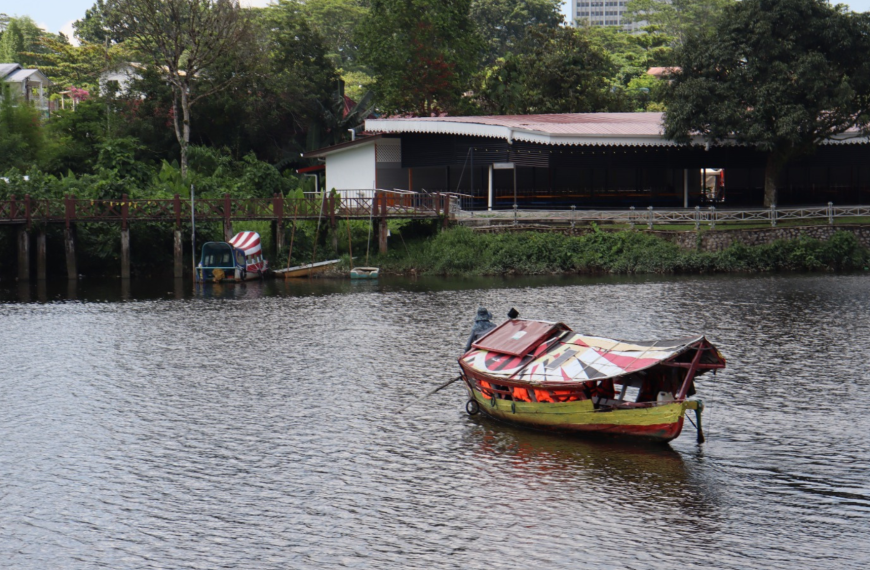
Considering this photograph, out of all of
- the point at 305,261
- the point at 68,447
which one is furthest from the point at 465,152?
the point at 68,447

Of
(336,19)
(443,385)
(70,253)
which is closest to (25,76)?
(336,19)

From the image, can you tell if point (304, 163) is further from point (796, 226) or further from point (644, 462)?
point (644, 462)

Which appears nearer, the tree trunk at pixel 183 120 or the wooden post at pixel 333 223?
the wooden post at pixel 333 223

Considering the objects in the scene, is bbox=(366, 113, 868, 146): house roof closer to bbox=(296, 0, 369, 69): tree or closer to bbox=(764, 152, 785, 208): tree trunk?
bbox=(764, 152, 785, 208): tree trunk

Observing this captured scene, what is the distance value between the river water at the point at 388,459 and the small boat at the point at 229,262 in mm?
12966

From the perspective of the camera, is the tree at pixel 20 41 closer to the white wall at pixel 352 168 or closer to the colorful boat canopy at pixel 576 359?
the white wall at pixel 352 168

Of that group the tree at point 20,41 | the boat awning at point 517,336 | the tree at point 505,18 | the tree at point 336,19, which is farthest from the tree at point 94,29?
the boat awning at point 517,336

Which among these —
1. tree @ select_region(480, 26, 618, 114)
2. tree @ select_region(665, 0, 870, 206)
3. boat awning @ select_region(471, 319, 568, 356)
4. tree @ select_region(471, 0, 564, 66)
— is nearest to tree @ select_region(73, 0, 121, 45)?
tree @ select_region(471, 0, 564, 66)

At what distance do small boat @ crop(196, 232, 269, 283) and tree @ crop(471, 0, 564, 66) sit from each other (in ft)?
227

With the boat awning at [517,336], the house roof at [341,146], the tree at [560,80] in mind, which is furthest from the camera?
the tree at [560,80]

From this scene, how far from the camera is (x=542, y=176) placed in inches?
2213

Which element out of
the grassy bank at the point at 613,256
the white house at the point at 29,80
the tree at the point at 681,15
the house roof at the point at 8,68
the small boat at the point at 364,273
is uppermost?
the tree at the point at 681,15

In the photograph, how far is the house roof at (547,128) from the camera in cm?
4912

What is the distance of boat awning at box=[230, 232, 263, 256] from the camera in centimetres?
4809
